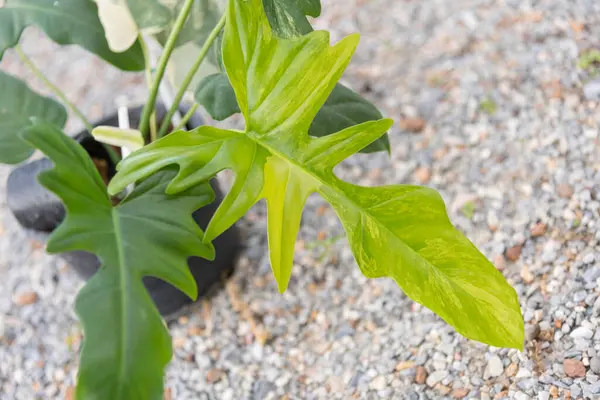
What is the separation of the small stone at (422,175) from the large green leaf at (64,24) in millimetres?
631

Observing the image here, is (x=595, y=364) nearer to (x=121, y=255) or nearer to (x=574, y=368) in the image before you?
(x=574, y=368)

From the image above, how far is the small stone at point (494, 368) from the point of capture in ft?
3.27

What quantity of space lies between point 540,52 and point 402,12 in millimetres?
431

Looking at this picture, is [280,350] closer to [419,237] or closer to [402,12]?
[419,237]

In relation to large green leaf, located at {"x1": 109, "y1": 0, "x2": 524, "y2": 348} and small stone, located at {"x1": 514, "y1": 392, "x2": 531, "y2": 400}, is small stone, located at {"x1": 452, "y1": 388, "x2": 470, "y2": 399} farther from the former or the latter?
large green leaf, located at {"x1": 109, "y1": 0, "x2": 524, "y2": 348}

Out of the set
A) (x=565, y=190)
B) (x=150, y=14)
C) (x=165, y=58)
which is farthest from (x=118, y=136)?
(x=565, y=190)

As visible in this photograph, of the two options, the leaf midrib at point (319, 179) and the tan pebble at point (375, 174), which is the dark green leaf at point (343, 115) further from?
the tan pebble at point (375, 174)

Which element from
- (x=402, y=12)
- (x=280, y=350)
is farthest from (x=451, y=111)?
(x=280, y=350)

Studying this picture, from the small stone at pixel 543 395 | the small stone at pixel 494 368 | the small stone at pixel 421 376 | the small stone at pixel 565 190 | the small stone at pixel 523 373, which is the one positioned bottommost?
the small stone at pixel 421 376

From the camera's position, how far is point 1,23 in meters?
1.03

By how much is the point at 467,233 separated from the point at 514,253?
0.37 feet

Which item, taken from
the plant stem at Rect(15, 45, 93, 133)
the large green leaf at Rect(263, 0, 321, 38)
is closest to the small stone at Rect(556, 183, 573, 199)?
the large green leaf at Rect(263, 0, 321, 38)

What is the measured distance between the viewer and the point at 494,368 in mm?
1002

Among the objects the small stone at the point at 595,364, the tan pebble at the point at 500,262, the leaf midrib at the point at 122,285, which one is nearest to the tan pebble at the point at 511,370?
the small stone at the point at 595,364
